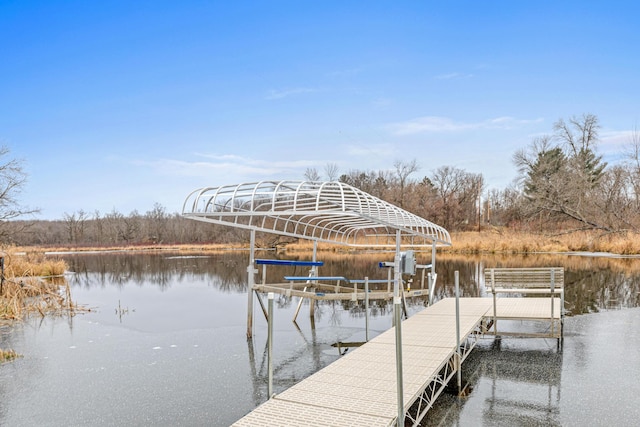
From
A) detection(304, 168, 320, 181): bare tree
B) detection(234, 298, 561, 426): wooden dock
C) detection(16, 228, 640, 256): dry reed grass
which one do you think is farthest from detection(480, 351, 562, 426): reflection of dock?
detection(304, 168, 320, 181): bare tree

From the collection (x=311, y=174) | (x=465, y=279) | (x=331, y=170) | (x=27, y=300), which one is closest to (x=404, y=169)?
(x=331, y=170)

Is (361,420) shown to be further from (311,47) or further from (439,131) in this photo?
(439,131)

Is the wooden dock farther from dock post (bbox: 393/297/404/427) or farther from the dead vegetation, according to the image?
the dead vegetation

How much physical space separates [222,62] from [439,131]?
16277 mm

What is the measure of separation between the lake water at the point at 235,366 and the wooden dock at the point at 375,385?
0.44 meters

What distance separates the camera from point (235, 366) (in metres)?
7.02

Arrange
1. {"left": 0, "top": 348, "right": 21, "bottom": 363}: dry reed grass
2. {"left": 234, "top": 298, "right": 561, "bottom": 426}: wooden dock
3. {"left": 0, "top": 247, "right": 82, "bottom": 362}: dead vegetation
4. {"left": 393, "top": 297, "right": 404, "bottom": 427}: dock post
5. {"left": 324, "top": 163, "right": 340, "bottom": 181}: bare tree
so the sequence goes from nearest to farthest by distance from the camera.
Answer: {"left": 393, "top": 297, "right": 404, "bottom": 427}: dock post → {"left": 234, "top": 298, "right": 561, "bottom": 426}: wooden dock → {"left": 0, "top": 348, "right": 21, "bottom": 363}: dry reed grass → {"left": 0, "top": 247, "right": 82, "bottom": 362}: dead vegetation → {"left": 324, "top": 163, "right": 340, "bottom": 181}: bare tree

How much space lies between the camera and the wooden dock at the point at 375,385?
3.96m

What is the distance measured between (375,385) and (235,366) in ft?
9.47

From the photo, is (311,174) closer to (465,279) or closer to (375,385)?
(465,279)

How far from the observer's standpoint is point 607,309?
11.3 m

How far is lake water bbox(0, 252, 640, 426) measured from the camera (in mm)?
5160

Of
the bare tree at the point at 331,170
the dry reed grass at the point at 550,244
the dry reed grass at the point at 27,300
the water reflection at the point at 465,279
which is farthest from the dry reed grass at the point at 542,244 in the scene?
the bare tree at the point at 331,170

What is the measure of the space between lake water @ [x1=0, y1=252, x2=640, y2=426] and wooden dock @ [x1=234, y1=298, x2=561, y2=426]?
44 centimetres
